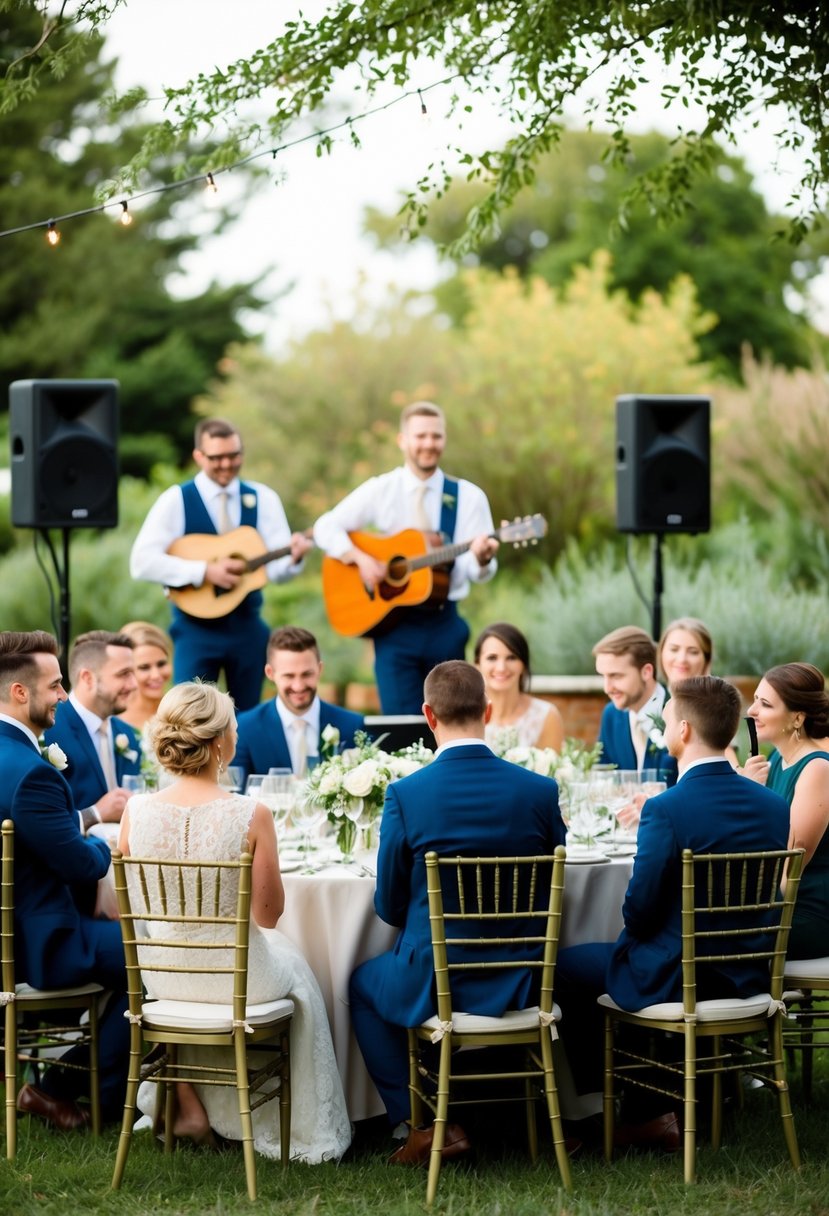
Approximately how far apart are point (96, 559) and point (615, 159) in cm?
772

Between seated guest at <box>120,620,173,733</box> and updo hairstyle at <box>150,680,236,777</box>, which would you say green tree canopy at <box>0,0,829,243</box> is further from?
updo hairstyle at <box>150,680,236,777</box>

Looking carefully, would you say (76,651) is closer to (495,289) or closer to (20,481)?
(20,481)

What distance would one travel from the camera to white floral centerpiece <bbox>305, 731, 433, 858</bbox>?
4.79 metres

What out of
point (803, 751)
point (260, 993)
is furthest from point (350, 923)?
point (803, 751)

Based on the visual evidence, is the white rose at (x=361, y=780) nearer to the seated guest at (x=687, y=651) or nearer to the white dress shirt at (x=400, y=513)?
the seated guest at (x=687, y=651)

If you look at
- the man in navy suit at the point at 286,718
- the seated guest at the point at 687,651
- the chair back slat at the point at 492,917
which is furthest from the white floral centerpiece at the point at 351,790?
the seated guest at the point at 687,651

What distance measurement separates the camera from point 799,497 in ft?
42.2

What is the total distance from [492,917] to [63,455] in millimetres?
4757

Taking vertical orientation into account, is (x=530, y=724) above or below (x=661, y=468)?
below

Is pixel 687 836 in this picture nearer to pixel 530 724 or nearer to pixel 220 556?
pixel 530 724

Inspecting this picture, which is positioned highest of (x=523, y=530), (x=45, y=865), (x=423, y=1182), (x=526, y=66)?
(x=526, y=66)

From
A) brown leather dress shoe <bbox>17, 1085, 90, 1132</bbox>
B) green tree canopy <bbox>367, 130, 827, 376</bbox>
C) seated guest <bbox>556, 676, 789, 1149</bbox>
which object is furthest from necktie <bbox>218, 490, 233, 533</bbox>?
green tree canopy <bbox>367, 130, 827, 376</bbox>

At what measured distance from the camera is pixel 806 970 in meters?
4.76

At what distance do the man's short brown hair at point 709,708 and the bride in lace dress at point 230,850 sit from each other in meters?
1.17
